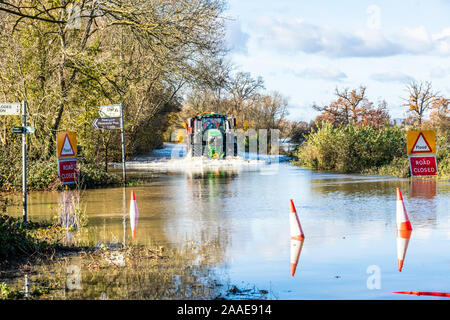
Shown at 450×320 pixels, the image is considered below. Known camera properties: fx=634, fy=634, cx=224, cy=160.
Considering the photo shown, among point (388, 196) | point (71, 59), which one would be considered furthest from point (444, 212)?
point (71, 59)

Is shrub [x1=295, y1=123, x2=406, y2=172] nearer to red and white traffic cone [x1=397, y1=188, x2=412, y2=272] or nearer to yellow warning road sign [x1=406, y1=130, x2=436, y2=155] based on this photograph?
yellow warning road sign [x1=406, y1=130, x2=436, y2=155]

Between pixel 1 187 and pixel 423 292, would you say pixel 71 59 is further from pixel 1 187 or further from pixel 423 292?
pixel 423 292

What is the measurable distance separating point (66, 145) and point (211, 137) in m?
24.8

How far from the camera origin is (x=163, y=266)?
8.69m

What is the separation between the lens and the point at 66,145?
670 inches

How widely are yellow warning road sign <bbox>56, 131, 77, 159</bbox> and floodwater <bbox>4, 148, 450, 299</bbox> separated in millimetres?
1395

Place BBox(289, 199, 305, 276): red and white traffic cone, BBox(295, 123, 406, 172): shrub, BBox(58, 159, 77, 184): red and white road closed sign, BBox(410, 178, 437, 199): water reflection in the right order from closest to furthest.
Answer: BBox(289, 199, 305, 276): red and white traffic cone, BBox(58, 159, 77, 184): red and white road closed sign, BBox(410, 178, 437, 199): water reflection, BBox(295, 123, 406, 172): shrub

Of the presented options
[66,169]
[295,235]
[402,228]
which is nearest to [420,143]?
[402,228]

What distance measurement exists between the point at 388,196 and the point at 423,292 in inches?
454

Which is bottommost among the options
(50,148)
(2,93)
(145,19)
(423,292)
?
(423,292)

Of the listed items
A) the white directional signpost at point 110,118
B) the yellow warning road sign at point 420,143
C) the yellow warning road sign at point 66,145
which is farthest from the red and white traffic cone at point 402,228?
the white directional signpost at point 110,118

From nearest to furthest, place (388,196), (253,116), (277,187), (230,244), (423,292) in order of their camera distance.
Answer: (423,292) < (230,244) < (388,196) < (277,187) < (253,116)

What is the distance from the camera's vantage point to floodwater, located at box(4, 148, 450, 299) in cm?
802

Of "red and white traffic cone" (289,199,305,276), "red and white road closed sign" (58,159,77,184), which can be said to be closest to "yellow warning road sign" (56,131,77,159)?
"red and white road closed sign" (58,159,77,184)
